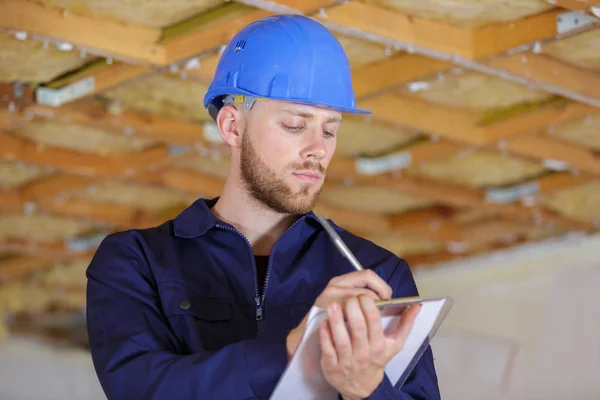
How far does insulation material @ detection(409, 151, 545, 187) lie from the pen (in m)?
3.53

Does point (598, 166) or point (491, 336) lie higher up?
point (598, 166)

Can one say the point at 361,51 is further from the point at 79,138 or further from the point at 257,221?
the point at 257,221

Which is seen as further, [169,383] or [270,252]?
[270,252]

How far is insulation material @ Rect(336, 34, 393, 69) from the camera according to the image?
3539 millimetres

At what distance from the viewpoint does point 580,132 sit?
15.0 feet

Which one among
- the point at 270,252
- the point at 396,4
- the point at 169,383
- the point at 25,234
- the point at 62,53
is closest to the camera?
the point at 169,383

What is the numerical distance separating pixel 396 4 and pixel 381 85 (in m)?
0.57

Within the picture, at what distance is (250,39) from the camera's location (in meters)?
1.61

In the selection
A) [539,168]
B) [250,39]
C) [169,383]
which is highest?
[250,39]

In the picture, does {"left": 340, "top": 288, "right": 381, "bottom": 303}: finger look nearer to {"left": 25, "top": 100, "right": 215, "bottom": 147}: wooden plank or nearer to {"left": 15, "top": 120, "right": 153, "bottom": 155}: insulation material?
{"left": 25, "top": 100, "right": 215, "bottom": 147}: wooden plank

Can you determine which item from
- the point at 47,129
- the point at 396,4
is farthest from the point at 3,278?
the point at 396,4

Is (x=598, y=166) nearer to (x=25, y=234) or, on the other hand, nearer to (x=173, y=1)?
(x=173, y=1)

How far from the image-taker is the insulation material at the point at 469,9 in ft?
10.6

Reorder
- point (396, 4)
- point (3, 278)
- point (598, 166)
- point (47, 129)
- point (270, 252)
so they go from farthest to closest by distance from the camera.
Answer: point (3, 278), point (598, 166), point (47, 129), point (396, 4), point (270, 252)
